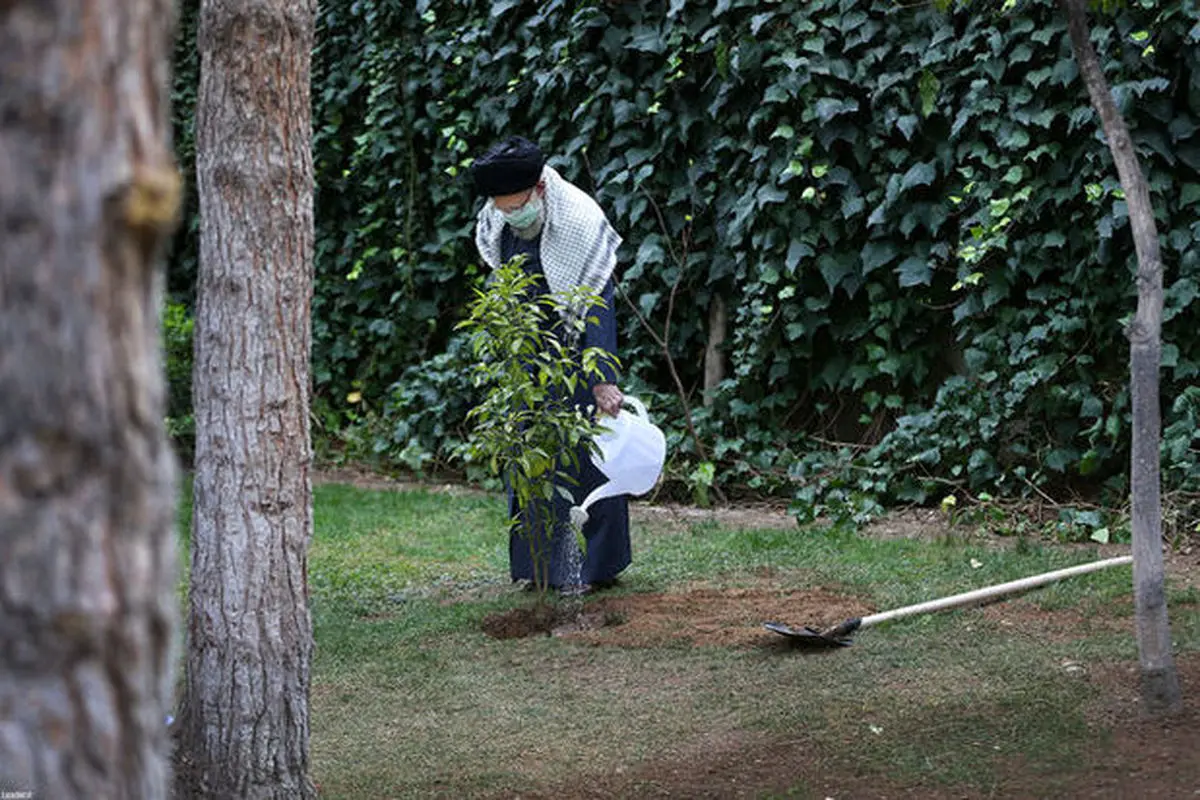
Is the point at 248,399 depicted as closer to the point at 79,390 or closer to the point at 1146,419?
the point at 79,390

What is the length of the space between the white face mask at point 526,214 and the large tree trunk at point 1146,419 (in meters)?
2.30

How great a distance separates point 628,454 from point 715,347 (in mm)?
2582

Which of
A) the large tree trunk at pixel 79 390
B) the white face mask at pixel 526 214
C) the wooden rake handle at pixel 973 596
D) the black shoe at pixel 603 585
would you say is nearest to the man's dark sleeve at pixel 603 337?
the white face mask at pixel 526 214

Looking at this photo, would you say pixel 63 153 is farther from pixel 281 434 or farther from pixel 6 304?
pixel 281 434

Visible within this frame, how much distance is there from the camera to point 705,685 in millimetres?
4371

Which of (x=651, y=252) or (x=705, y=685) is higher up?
(x=651, y=252)

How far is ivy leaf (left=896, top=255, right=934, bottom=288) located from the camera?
680cm

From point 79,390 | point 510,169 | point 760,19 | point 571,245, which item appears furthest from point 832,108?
point 79,390

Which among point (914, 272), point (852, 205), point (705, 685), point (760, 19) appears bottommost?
point (705, 685)

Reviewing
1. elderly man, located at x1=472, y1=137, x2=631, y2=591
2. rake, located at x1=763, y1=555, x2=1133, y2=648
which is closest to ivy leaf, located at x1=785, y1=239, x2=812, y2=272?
elderly man, located at x1=472, y1=137, x2=631, y2=591

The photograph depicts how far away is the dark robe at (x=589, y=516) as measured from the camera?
5535 mm

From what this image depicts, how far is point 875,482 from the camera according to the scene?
6906 millimetres

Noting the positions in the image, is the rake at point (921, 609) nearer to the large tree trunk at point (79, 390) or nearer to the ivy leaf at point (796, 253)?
the ivy leaf at point (796, 253)

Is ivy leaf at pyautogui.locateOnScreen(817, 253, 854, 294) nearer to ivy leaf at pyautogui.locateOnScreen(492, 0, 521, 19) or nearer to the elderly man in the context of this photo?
the elderly man
